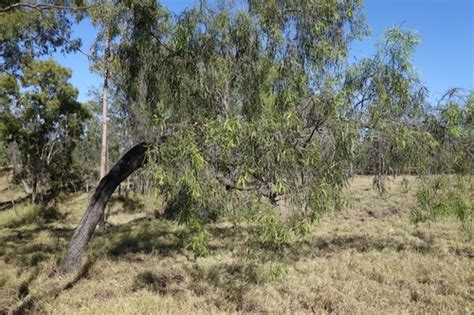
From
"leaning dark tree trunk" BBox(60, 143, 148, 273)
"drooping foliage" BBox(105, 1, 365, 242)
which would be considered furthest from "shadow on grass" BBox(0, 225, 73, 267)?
"drooping foliage" BBox(105, 1, 365, 242)

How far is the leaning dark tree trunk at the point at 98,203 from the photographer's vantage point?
8.59 meters

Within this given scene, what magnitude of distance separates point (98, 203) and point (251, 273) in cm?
329

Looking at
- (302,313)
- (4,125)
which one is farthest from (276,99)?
(4,125)

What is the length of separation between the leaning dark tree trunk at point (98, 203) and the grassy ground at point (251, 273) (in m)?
0.38

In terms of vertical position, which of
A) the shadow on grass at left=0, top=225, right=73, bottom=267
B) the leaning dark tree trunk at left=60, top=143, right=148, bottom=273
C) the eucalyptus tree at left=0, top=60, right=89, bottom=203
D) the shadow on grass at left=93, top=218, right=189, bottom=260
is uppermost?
the eucalyptus tree at left=0, top=60, right=89, bottom=203

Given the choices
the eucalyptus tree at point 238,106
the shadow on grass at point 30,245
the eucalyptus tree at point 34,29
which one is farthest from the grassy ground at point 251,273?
the eucalyptus tree at point 34,29

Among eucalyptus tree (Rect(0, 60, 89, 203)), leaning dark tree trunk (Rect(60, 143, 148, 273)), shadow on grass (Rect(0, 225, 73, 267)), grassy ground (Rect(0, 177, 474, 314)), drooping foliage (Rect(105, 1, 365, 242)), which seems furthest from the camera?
eucalyptus tree (Rect(0, 60, 89, 203))

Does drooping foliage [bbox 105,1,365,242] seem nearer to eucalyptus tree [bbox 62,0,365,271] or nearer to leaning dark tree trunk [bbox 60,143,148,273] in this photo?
eucalyptus tree [bbox 62,0,365,271]

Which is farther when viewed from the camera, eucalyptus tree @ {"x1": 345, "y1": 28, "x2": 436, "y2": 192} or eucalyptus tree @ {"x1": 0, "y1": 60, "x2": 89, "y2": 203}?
eucalyptus tree @ {"x1": 0, "y1": 60, "x2": 89, "y2": 203}

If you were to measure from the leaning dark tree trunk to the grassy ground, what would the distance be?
38cm

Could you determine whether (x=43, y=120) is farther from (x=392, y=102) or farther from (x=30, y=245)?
(x=392, y=102)

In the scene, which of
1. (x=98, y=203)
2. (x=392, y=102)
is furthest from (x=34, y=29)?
(x=392, y=102)

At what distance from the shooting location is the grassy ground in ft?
21.3

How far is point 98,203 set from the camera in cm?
895
